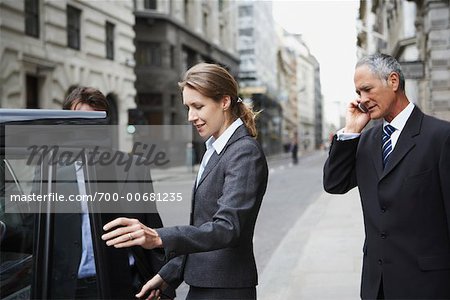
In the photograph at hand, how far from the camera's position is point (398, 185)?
2.17m

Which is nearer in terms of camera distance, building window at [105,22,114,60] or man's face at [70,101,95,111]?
man's face at [70,101,95,111]

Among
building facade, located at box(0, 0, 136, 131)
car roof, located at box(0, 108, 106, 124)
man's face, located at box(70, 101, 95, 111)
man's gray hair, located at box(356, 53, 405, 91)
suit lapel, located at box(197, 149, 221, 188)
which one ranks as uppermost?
building facade, located at box(0, 0, 136, 131)

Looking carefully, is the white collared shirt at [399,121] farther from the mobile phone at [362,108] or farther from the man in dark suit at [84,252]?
the man in dark suit at [84,252]

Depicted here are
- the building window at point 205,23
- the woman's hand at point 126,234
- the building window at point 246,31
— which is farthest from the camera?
the building window at point 246,31

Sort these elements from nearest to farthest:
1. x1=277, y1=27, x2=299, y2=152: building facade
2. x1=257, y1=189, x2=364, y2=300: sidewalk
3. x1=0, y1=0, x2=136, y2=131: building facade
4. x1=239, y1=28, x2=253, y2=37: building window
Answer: x1=257, y1=189, x2=364, y2=300: sidewalk < x1=0, y1=0, x2=136, y2=131: building facade < x1=239, y1=28, x2=253, y2=37: building window < x1=277, y1=27, x2=299, y2=152: building facade

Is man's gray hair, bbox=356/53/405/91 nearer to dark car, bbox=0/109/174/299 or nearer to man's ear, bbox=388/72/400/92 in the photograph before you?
man's ear, bbox=388/72/400/92

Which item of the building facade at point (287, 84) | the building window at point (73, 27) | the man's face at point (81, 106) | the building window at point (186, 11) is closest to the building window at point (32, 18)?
the building window at point (73, 27)

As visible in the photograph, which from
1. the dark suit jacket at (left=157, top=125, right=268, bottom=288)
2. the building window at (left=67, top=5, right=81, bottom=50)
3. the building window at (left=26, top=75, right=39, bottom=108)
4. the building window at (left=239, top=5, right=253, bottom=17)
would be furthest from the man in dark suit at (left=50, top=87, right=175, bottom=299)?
the building window at (left=239, top=5, right=253, bottom=17)

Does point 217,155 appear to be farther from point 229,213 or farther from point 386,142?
point 386,142

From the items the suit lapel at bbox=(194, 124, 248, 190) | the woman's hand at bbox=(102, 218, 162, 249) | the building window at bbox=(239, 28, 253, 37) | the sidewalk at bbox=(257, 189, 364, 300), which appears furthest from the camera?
the building window at bbox=(239, 28, 253, 37)

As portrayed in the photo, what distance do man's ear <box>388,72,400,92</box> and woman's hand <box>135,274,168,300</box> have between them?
120cm

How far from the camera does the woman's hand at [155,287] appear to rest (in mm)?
2229

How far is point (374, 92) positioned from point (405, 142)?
232mm

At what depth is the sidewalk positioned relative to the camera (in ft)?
18.6
